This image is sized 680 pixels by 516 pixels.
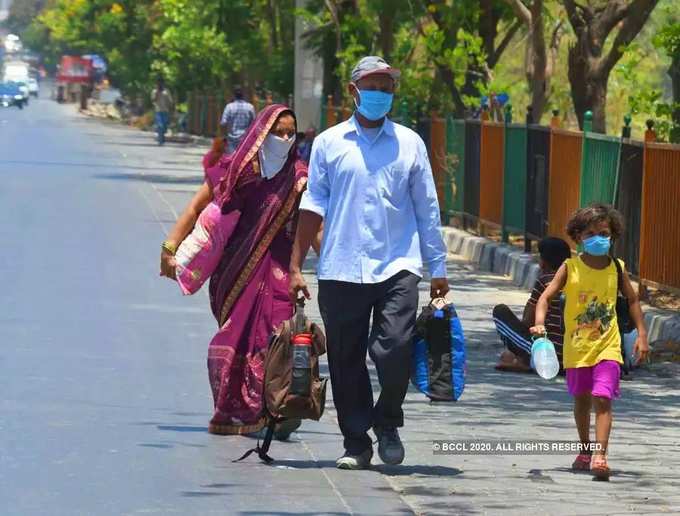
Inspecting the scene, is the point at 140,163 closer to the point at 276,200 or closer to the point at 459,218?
the point at 459,218

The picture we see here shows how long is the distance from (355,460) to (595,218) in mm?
1509

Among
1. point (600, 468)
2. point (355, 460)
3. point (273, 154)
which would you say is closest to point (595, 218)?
point (600, 468)

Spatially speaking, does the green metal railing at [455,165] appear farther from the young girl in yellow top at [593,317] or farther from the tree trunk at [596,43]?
the young girl in yellow top at [593,317]

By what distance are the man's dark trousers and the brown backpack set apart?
0.36 feet

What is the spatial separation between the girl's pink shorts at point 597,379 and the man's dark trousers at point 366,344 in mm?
761

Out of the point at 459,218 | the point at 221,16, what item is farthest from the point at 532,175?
the point at 221,16

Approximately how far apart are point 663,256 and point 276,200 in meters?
5.68

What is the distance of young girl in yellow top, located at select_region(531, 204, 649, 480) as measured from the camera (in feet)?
26.5

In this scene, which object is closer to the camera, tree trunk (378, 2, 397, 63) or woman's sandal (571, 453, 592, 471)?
woman's sandal (571, 453, 592, 471)

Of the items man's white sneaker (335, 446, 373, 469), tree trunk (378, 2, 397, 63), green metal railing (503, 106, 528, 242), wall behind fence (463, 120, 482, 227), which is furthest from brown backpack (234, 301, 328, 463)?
tree trunk (378, 2, 397, 63)

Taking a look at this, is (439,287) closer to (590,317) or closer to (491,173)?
(590,317)

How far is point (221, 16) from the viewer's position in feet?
155

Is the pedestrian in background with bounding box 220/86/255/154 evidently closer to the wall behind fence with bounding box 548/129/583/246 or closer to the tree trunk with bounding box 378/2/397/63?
the tree trunk with bounding box 378/2/397/63

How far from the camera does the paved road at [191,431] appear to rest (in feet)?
24.5
